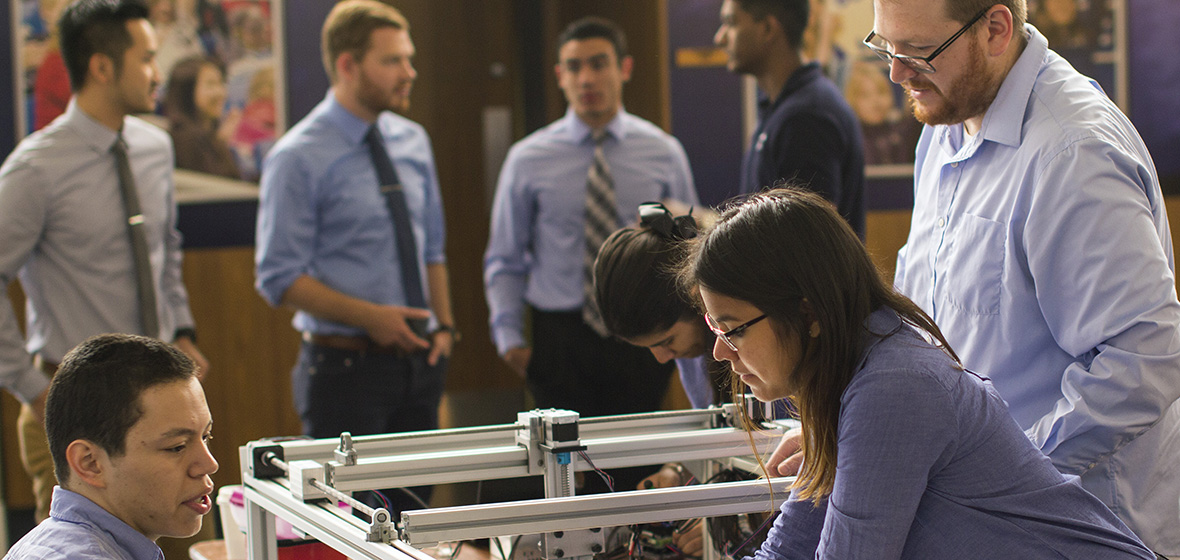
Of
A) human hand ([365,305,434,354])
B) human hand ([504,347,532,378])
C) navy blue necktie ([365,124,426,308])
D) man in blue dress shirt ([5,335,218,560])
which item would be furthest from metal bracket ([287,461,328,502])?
human hand ([504,347,532,378])

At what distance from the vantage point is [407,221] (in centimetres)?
353

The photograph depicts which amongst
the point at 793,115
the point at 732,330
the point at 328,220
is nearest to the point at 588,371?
the point at 328,220

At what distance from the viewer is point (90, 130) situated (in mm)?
3240

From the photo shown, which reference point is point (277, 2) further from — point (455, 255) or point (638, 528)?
point (638, 528)

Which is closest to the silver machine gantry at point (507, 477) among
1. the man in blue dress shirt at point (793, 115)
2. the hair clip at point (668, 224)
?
the hair clip at point (668, 224)

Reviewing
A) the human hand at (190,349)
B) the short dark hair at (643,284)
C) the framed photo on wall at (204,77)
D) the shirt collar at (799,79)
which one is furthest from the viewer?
the framed photo on wall at (204,77)

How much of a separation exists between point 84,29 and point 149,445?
2.14 metres

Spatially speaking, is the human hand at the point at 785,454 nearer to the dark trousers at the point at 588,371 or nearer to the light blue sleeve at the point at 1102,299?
the light blue sleeve at the point at 1102,299

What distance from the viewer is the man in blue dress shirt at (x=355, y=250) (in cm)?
335

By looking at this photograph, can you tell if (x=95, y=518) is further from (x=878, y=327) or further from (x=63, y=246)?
(x=63, y=246)

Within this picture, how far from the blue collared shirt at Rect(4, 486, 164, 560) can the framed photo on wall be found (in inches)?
131

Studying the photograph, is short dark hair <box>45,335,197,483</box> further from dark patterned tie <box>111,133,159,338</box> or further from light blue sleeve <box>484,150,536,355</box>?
light blue sleeve <box>484,150,536,355</box>

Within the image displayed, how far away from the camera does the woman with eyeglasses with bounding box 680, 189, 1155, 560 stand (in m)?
1.22

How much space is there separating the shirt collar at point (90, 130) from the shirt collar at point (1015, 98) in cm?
256
